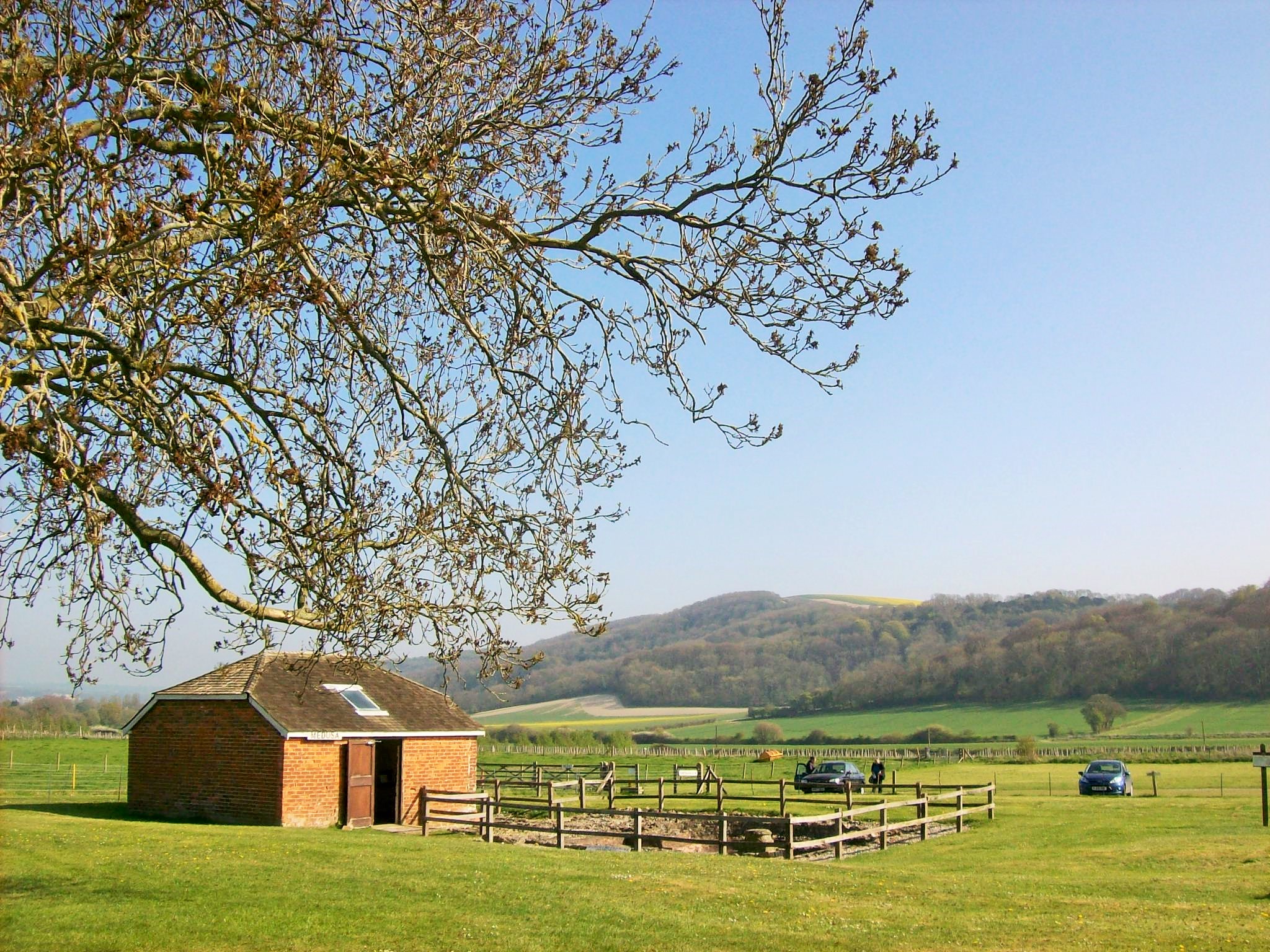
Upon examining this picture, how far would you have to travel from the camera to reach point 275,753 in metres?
25.4

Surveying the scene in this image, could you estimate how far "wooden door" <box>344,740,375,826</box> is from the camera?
1061 inches

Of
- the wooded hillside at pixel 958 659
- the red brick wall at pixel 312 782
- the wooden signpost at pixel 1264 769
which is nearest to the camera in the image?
the red brick wall at pixel 312 782

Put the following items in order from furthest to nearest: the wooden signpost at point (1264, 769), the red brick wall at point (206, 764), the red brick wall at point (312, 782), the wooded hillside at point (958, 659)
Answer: the wooded hillside at point (958, 659)
the wooden signpost at point (1264, 769)
the red brick wall at point (206, 764)
the red brick wall at point (312, 782)

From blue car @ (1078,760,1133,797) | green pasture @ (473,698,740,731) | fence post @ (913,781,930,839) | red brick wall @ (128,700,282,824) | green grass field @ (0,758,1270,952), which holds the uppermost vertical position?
red brick wall @ (128,700,282,824)

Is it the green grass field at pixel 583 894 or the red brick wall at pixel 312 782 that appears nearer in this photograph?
the green grass field at pixel 583 894

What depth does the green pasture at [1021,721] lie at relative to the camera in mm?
89750

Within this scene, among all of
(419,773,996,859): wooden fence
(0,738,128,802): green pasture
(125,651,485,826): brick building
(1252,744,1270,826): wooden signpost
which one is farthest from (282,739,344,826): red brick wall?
(1252,744,1270,826): wooden signpost

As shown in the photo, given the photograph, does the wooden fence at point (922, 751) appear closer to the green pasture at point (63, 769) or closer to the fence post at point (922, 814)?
the green pasture at point (63, 769)

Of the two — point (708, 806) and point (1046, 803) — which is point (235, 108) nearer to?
point (708, 806)

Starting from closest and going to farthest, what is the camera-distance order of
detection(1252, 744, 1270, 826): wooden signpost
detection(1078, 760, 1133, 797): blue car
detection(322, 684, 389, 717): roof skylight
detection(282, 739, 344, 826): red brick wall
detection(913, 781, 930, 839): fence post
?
detection(282, 739, 344, 826): red brick wall
detection(1252, 744, 1270, 826): wooden signpost
detection(913, 781, 930, 839): fence post
detection(322, 684, 389, 717): roof skylight
detection(1078, 760, 1133, 797): blue car

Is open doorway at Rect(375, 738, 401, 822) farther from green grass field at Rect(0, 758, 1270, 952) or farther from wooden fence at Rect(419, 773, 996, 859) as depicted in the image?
green grass field at Rect(0, 758, 1270, 952)

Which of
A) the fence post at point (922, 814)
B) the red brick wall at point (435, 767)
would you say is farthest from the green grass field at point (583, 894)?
the red brick wall at point (435, 767)

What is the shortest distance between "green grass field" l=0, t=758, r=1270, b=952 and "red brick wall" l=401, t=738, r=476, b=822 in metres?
3.66

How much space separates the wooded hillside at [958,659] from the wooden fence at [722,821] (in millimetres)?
52381
